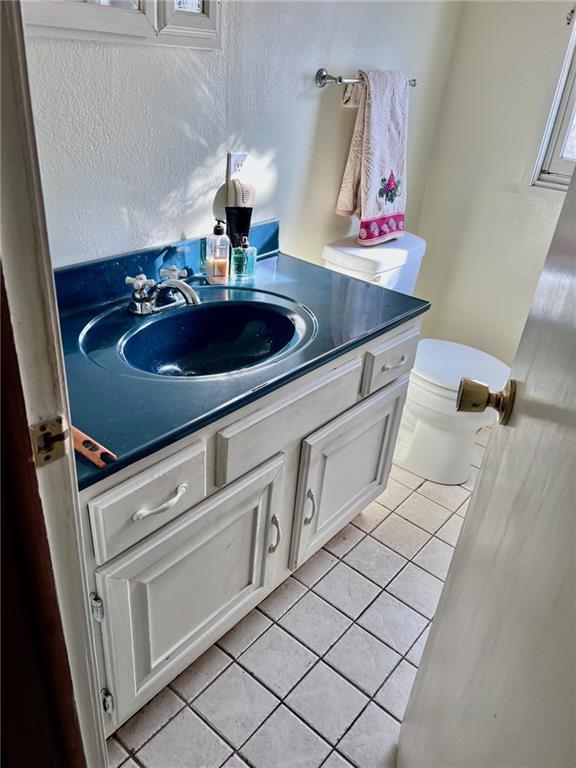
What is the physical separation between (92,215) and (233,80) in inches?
20.7

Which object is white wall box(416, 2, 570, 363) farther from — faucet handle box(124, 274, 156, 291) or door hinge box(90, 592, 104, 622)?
door hinge box(90, 592, 104, 622)

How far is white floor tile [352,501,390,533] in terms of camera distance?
1.99m

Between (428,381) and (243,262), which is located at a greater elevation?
(243,262)

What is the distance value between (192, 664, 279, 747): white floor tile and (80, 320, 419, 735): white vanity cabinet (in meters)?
0.13

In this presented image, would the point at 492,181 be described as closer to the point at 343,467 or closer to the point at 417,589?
the point at 343,467

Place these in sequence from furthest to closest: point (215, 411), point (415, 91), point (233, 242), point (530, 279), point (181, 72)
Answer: point (530, 279), point (415, 91), point (233, 242), point (181, 72), point (215, 411)

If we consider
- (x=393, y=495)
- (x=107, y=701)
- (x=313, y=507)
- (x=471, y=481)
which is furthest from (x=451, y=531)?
(x=107, y=701)

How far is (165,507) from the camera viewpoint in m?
1.02

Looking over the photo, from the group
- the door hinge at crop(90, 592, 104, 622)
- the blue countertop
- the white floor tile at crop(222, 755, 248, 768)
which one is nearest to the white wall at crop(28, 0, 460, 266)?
the blue countertop

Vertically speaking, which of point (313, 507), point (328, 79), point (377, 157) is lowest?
point (313, 507)

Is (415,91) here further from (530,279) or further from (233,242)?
(233,242)

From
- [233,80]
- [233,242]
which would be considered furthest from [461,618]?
[233,80]

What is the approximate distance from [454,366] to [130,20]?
1.55 meters

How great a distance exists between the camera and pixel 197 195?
1541 mm
